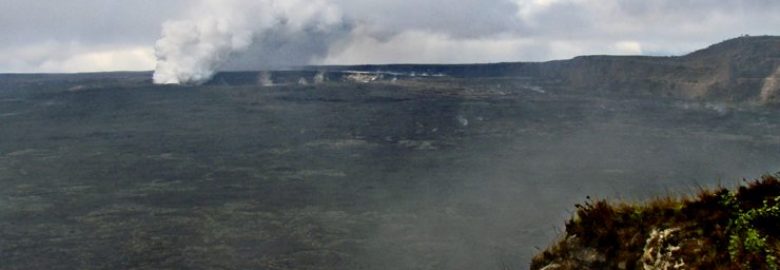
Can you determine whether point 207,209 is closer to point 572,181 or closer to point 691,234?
point 572,181

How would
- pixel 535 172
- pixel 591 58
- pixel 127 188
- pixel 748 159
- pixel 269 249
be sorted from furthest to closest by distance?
pixel 591 58 < pixel 748 159 < pixel 535 172 < pixel 127 188 < pixel 269 249

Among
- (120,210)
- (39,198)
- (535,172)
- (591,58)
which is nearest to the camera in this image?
(120,210)

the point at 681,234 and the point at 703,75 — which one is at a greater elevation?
the point at 681,234

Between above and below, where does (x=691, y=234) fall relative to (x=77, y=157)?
above

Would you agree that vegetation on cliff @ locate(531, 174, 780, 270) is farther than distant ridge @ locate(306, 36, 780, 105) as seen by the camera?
No

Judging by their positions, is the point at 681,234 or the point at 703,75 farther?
the point at 703,75

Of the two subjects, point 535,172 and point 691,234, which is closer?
point 691,234

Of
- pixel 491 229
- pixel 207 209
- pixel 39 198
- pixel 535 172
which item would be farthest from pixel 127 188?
pixel 535 172

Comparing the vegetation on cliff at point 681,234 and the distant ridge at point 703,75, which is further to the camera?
the distant ridge at point 703,75
